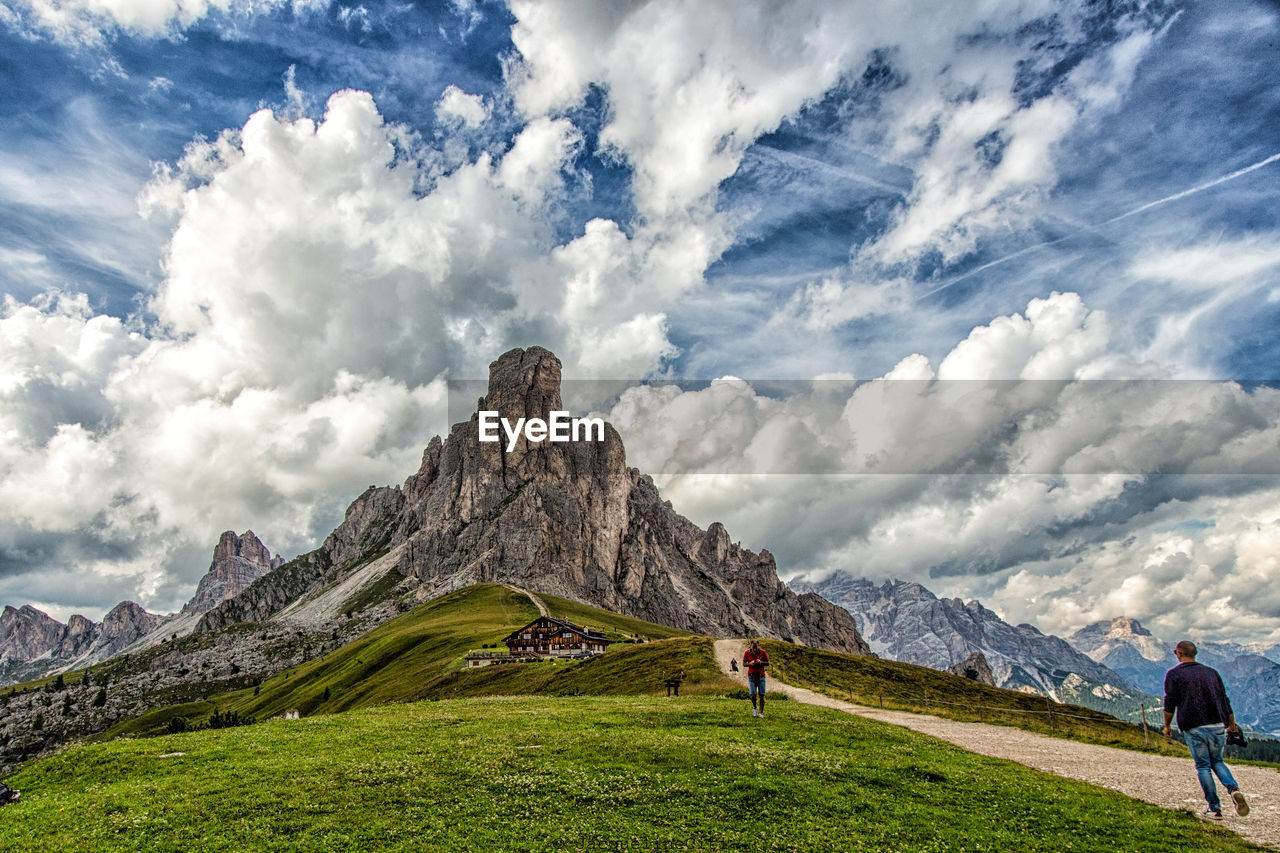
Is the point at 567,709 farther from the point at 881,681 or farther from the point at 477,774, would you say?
the point at 881,681

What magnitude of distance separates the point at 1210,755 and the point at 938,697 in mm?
58867

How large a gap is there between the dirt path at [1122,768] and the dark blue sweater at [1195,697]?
281cm

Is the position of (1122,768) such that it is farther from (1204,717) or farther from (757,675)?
(757,675)

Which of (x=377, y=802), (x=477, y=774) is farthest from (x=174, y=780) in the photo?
(x=477, y=774)

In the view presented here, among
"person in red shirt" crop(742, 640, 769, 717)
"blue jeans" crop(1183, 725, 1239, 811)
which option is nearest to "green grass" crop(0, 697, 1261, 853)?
"blue jeans" crop(1183, 725, 1239, 811)

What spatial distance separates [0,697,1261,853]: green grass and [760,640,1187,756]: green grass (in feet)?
57.9

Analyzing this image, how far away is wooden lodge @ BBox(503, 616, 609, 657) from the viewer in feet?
420

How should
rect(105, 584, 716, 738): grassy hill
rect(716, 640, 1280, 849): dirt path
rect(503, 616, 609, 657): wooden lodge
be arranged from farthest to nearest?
1. rect(503, 616, 609, 657): wooden lodge
2. rect(105, 584, 716, 738): grassy hill
3. rect(716, 640, 1280, 849): dirt path

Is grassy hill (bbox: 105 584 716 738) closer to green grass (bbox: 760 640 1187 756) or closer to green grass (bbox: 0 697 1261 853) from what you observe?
green grass (bbox: 760 640 1187 756)

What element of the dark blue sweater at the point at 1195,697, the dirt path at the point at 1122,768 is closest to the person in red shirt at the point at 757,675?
the dirt path at the point at 1122,768

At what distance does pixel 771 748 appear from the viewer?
2638 cm

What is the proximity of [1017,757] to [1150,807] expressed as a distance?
9.53 meters

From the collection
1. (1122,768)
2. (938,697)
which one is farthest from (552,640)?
(1122,768)

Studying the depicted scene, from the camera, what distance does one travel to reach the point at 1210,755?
1970cm
